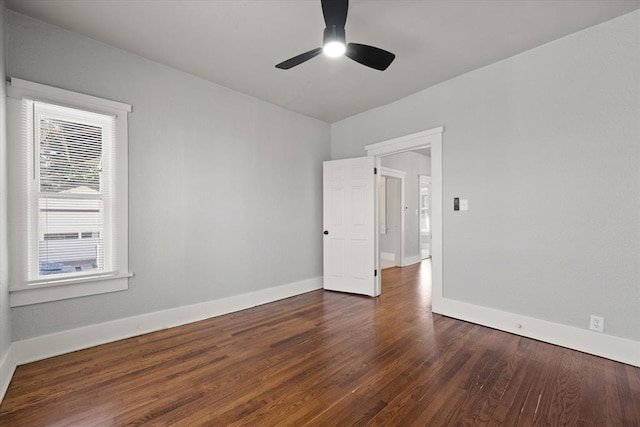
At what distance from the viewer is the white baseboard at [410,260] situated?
6738 mm

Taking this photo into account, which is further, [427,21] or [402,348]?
[402,348]

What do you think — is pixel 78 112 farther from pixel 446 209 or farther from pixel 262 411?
pixel 446 209

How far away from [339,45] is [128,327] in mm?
3256

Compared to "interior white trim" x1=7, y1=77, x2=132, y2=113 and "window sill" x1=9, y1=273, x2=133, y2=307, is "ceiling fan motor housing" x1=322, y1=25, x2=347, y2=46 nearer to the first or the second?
"interior white trim" x1=7, y1=77, x2=132, y2=113

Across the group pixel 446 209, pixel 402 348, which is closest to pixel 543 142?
pixel 446 209

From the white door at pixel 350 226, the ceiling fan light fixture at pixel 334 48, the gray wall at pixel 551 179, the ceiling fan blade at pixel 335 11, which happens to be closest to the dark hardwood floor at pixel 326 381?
the gray wall at pixel 551 179

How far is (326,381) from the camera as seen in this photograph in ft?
6.93

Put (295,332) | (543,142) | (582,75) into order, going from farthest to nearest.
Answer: (295,332) → (543,142) → (582,75)

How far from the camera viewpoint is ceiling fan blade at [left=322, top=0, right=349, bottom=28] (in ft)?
6.05

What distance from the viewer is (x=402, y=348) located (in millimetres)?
2623

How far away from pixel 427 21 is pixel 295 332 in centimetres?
318

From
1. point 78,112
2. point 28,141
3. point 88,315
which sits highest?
point 78,112

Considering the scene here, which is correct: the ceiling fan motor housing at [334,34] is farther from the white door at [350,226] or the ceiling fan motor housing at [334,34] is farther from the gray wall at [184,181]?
the white door at [350,226]

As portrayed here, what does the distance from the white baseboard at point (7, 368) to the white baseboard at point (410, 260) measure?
623 cm
